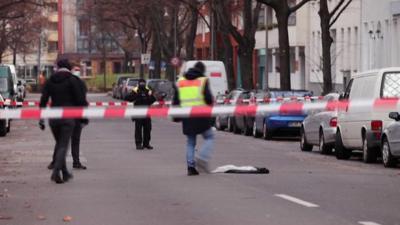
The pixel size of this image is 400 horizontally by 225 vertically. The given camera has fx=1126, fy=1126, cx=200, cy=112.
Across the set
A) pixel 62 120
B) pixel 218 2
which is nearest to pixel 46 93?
pixel 62 120

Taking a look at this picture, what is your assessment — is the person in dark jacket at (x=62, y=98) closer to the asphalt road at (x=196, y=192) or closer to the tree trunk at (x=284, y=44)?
the asphalt road at (x=196, y=192)

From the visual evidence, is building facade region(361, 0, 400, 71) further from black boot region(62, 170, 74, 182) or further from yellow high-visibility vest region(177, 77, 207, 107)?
black boot region(62, 170, 74, 182)

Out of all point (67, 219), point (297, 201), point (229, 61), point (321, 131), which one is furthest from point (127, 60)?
point (67, 219)

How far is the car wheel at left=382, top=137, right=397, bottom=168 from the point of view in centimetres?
2012

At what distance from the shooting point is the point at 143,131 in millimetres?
26047

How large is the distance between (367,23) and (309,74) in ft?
37.9

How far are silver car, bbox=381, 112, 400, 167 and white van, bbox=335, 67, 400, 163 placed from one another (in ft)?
1.96

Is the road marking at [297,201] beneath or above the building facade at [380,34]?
beneath

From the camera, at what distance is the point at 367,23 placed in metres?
52.7

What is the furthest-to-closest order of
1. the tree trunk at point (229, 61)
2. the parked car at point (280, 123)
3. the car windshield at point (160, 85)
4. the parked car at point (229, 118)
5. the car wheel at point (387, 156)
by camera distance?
the car windshield at point (160, 85) → the tree trunk at point (229, 61) → the parked car at point (229, 118) → the parked car at point (280, 123) → the car wheel at point (387, 156)

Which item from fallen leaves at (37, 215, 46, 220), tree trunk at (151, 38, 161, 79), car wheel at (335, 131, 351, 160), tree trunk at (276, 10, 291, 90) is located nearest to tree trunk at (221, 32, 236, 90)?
tree trunk at (276, 10, 291, 90)

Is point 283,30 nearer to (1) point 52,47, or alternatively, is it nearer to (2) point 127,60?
(2) point 127,60

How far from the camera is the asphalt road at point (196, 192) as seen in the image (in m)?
12.4

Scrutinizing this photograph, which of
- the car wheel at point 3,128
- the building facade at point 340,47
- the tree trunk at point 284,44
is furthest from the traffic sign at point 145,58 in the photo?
the car wheel at point 3,128
